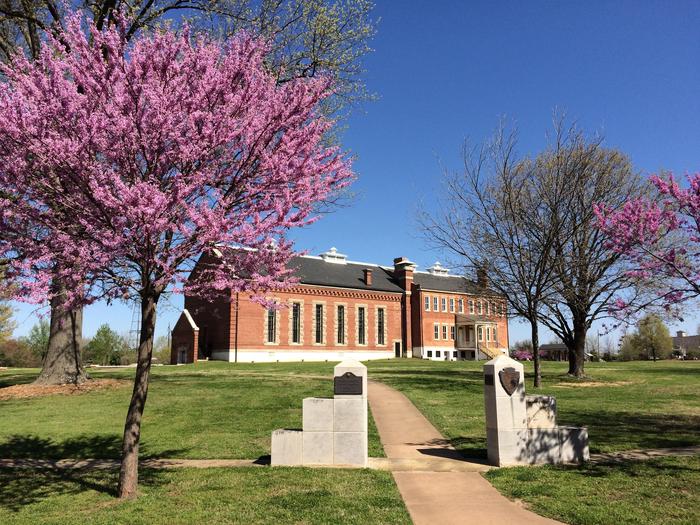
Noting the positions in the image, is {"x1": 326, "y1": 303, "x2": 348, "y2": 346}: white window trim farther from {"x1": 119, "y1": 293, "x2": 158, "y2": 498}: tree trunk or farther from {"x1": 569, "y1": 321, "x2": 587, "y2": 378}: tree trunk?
{"x1": 119, "y1": 293, "x2": 158, "y2": 498}: tree trunk

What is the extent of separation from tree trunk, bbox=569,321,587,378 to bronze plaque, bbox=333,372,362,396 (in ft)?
67.1

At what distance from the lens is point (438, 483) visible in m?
8.82

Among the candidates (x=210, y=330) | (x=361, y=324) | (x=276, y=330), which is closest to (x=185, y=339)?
(x=210, y=330)

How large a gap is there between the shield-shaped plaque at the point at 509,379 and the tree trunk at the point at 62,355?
16987mm

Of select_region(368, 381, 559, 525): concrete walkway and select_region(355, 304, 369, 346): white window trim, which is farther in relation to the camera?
select_region(355, 304, 369, 346): white window trim

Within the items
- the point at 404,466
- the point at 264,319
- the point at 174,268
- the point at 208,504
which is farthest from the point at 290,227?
the point at 264,319

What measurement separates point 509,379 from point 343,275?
4954 centimetres

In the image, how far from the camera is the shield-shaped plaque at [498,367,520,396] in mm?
10328

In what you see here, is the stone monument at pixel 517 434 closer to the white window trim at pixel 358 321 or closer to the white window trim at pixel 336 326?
the white window trim at pixel 336 326

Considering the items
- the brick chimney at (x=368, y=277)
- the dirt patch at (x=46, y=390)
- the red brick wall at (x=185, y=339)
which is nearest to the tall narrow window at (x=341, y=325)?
the brick chimney at (x=368, y=277)

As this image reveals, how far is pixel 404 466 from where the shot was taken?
10.0 m

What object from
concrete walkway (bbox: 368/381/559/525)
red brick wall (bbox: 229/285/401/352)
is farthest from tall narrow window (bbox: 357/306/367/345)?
concrete walkway (bbox: 368/381/559/525)

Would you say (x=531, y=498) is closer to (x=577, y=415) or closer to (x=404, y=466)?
(x=404, y=466)

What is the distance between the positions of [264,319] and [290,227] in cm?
4329
